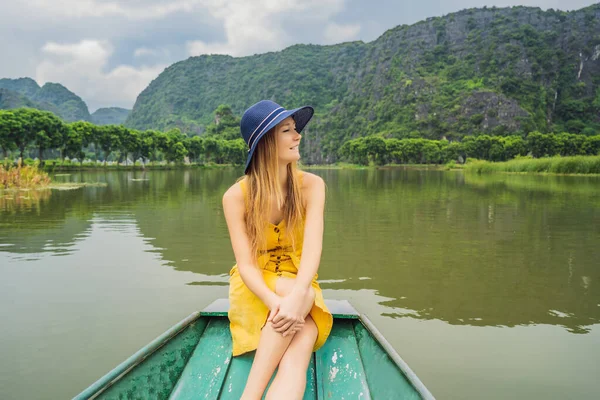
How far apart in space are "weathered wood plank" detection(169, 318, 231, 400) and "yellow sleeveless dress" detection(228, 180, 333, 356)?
0.48 ft

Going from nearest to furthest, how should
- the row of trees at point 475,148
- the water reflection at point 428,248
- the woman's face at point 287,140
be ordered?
the woman's face at point 287,140 < the water reflection at point 428,248 < the row of trees at point 475,148

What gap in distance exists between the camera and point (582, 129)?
321 feet

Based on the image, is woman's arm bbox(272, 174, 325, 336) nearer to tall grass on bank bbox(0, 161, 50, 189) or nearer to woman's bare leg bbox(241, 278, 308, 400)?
woman's bare leg bbox(241, 278, 308, 400)

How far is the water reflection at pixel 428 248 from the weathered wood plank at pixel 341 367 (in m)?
2.18

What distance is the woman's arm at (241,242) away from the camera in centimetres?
244

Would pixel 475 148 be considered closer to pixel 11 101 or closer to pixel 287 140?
pixel 287 140

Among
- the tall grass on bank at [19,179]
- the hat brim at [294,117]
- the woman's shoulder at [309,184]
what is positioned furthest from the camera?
the tall grass on bank at [19,179]

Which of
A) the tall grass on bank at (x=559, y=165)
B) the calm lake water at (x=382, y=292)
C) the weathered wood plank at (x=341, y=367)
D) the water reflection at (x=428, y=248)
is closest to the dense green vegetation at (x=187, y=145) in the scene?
the tall grass on bank at (x=559, y=165)

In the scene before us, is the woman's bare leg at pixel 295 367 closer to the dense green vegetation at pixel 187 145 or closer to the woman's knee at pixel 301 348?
the woman's knee at pixel 301 348

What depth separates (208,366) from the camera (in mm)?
2516

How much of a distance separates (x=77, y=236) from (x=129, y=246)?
1884mm

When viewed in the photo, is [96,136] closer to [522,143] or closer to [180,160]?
[180,160]

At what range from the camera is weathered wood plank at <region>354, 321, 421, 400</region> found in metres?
2.12

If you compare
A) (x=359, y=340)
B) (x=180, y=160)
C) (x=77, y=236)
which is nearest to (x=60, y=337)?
(x=359, y=340)
